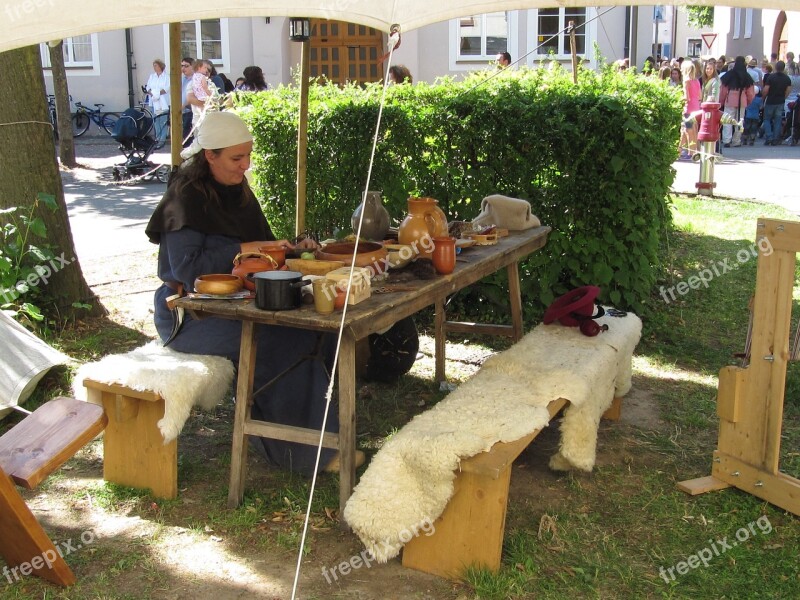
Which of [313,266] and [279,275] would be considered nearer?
[279,275]

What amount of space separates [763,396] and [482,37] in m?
17.3

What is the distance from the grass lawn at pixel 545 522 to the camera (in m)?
2.93

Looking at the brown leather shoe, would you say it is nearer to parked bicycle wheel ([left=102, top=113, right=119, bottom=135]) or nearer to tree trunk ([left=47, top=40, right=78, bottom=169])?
tree trunk ([left=47, top=40, right=78, bottom=169])

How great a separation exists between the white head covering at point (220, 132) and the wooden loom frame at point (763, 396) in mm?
2182

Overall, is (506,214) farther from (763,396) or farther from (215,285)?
(215,285)

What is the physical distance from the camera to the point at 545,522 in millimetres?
3307

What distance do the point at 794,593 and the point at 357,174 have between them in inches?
153

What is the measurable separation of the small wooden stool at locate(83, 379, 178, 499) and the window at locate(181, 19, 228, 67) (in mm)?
17019

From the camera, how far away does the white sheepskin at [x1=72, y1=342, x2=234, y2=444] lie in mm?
3316

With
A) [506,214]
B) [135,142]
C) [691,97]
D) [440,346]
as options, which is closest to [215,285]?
[440,346]

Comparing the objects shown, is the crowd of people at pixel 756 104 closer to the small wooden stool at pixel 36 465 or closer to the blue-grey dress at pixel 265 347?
the blue-grey dress at pixel 265 347

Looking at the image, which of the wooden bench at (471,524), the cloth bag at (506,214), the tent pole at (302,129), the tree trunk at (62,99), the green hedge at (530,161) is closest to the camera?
the wooden bench at (471,524)

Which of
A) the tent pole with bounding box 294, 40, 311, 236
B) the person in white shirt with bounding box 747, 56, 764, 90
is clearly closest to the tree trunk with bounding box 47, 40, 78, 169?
the tent pole with bounding box 294, 40, 311, 236

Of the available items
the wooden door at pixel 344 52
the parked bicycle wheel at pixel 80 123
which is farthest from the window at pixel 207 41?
the parked bicycle wheel at pixel 80 123
